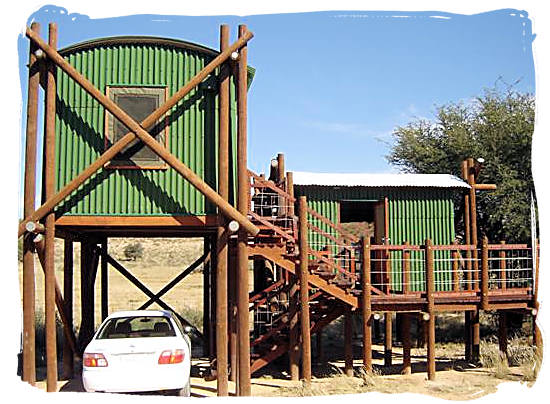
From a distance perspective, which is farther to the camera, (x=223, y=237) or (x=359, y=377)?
(x=359, y=377)

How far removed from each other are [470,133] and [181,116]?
18.6 metres

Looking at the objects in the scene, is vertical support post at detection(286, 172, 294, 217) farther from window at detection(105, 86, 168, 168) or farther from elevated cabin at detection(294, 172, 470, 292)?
window at detection(105, 86, 168, 168)

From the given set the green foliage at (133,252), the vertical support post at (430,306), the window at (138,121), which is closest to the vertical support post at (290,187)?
the vertical support post at (430,306)

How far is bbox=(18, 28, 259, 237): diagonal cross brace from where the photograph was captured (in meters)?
10.9

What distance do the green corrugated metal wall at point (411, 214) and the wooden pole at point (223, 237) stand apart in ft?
22.9

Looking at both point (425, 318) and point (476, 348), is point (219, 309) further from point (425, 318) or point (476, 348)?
point (476, 348)

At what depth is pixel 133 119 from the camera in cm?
1155

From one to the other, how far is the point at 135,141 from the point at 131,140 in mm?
606

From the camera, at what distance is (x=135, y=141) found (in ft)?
37.9

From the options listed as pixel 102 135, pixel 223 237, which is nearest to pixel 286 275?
pixel 223 237

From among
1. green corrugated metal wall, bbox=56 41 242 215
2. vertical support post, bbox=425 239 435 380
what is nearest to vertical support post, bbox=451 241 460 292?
vertical support post, bbox=425 239 435 380

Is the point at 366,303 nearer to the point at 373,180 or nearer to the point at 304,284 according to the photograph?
the point at 304,284

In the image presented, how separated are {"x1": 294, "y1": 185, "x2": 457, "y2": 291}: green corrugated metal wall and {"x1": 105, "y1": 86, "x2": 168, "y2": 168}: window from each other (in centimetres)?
707

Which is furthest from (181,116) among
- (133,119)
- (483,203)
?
(483,203)
